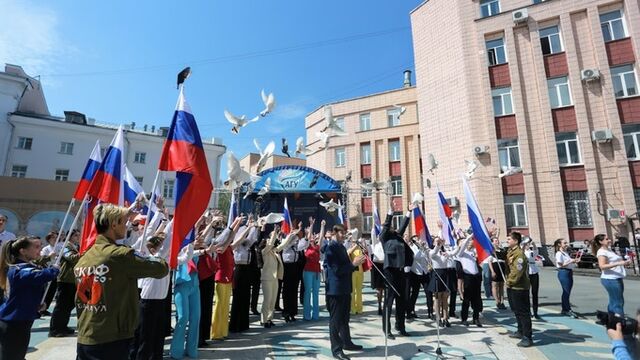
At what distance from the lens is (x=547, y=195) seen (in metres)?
18.5

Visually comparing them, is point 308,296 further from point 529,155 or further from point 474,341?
point 529,155

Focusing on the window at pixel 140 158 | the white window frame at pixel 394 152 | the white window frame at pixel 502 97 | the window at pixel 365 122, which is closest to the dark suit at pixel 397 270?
the white window frame at pixel 502 97

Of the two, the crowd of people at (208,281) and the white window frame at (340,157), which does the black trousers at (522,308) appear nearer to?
the crowd of people at (208,281)

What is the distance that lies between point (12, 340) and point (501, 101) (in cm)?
2297

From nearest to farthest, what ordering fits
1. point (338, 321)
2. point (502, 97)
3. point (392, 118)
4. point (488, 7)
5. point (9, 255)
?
1. point (9, 255)
2. point (338, 321)
3. point (502, 97)
4. point (488, 7)
5. point (392, 118)

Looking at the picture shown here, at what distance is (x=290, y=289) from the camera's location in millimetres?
7848

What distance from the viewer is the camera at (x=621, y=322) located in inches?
101

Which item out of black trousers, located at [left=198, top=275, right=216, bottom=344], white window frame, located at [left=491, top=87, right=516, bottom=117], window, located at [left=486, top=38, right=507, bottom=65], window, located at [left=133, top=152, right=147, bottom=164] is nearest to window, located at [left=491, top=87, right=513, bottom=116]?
white window frame, located at [left=491, top=87, right=516, bottom=117]

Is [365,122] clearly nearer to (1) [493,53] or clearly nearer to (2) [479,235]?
(1) [493,53]

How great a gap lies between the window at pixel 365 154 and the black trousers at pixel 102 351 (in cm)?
A: 2806

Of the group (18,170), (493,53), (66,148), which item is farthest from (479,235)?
(18,170)

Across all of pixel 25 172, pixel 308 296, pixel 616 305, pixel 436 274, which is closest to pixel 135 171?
pixel 25 172

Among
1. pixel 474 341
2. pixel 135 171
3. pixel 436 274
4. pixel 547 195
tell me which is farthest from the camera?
pixel 135 171

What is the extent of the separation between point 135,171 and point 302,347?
29845mm
